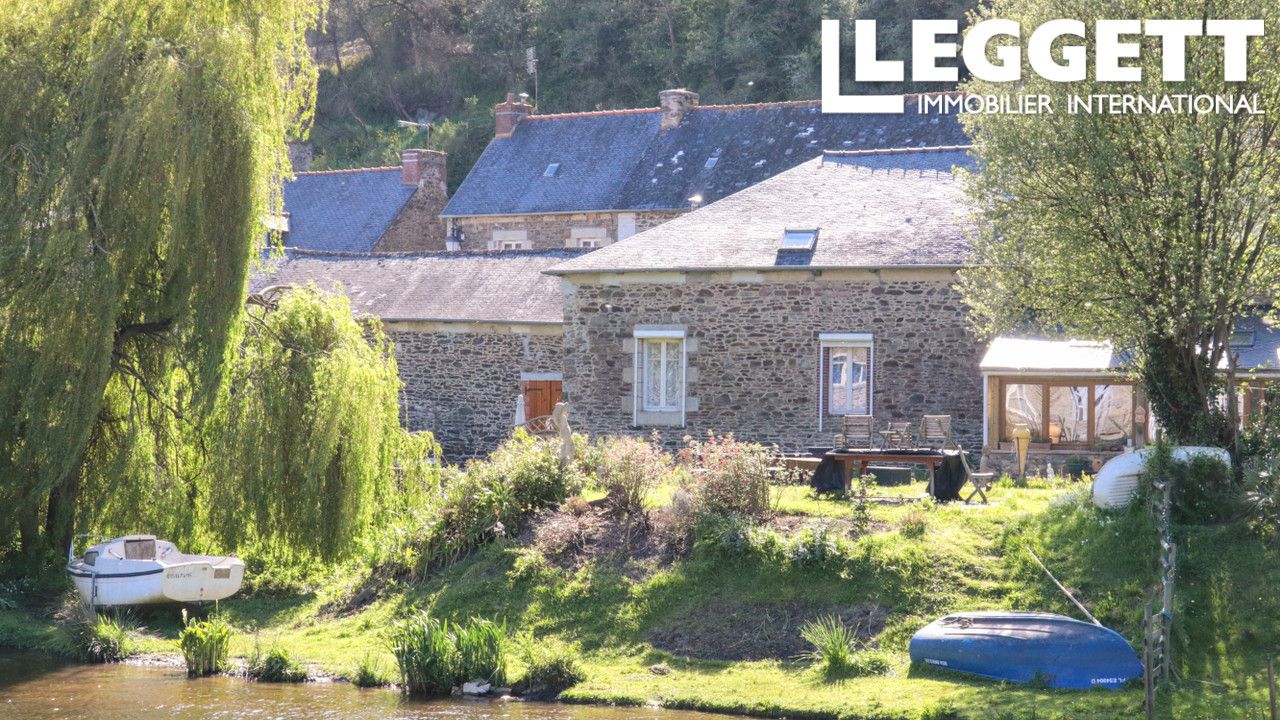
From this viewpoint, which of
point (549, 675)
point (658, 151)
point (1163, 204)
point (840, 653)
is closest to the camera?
point (840, 653)

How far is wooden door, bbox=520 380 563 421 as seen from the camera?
83.8 feet

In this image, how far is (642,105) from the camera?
48.2 m

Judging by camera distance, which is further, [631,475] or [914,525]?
[631,475]

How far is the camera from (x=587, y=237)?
3544 centimetres

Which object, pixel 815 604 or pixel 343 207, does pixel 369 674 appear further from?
pixel 343 207

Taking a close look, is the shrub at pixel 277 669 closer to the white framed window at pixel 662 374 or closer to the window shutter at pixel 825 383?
the white framed window at pixel 662 374

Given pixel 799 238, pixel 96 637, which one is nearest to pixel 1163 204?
pixel 799 238

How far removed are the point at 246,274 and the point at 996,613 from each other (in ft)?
27.3

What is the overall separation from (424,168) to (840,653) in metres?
29.2

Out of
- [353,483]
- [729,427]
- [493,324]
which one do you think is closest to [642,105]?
[493,324]

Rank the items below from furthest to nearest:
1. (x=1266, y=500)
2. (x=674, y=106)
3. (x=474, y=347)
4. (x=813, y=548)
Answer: (x=674, y=106), (x=474, y=347), (x=813, y=548), (x=1266, y=500)

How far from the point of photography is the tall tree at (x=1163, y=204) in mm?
14414

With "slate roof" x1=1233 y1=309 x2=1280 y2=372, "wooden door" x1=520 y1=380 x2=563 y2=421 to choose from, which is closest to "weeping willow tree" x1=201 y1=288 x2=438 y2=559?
"wooden door" x1=520 y1=380 x2=563 y2=421

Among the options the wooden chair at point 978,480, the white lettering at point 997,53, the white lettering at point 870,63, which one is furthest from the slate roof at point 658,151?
the wooden chair at point 978,480
